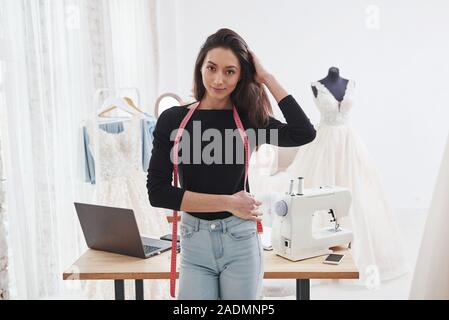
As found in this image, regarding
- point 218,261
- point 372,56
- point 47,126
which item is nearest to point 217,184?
point 218,261

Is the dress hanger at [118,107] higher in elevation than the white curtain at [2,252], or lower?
higher

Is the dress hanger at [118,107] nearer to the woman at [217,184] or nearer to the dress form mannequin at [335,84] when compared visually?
the woman at [217,184]

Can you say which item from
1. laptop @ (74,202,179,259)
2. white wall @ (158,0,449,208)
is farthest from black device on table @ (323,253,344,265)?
white wall @ (158,0,449,208)

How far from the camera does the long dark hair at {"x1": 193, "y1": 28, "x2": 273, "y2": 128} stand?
1147 mm

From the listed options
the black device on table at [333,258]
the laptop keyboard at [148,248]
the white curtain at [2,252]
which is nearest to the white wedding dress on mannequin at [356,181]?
the black device on table at [333,258]

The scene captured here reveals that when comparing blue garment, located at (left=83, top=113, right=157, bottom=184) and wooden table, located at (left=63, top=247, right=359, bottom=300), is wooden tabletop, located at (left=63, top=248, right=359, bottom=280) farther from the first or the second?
blue garment, located at (left=83, top=113, right=157, bottom=184)

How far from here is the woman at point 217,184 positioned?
3.67 ft

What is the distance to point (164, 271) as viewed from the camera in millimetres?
1347

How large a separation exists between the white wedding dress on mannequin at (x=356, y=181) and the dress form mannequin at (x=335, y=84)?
0.13 ft

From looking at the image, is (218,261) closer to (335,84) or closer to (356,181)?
(356,181)

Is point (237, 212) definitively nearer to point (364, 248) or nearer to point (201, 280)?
point (201, 280)

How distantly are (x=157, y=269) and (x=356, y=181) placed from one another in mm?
1973

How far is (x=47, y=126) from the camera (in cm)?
210
